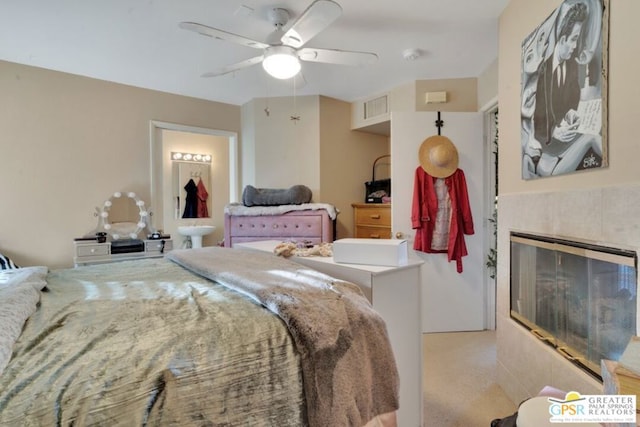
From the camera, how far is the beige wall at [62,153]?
2979mm

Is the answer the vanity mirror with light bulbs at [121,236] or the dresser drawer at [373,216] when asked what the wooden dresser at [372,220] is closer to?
the dresser drawer at [373,216]

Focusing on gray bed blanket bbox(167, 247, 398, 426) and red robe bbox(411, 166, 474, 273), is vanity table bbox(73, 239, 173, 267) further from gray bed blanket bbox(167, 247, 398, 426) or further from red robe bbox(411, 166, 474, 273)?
red robe bbox(411, 166, 474, 273)

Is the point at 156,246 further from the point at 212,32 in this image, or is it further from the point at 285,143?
the point at 212,32

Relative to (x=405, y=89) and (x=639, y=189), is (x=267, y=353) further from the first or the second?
(x=405, y=89)

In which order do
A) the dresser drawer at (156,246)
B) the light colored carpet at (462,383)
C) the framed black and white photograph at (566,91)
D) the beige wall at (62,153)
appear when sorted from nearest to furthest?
the framed black and white photograph at (566,91)
the light colored carpet at (462,383)
the beige wall at (62,153)
the dresser drawer at (156,246)

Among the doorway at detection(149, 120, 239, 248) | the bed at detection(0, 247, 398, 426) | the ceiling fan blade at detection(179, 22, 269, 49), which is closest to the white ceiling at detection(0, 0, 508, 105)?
the ceiling fan blade at detection(179, 22, 269, 49)

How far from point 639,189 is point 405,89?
259 cm

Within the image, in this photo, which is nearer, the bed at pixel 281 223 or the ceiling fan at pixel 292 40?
the ceiling fan at pixel 292 40

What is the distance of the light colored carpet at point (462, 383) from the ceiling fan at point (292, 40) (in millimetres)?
2126

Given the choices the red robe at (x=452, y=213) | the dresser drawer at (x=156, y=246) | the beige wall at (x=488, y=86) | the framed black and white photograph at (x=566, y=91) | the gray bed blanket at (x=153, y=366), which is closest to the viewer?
the gray bed blanket at (x=153, y=366)

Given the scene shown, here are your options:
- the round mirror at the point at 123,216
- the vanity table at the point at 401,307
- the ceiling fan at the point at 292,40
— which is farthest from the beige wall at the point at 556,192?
the round mirror at the point at 123,216

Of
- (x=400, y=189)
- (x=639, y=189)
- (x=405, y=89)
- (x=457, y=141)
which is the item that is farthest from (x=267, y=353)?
(x=405, y=89)

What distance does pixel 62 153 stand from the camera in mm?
3193

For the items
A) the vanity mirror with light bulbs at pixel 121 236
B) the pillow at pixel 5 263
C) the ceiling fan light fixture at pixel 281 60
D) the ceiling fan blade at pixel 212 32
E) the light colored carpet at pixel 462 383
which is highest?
the ceiling fan blade at pixel 212 32
